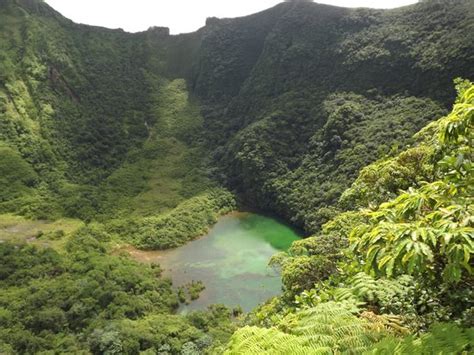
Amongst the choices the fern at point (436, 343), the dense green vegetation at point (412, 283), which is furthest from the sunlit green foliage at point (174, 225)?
the fern at point (436, 343)

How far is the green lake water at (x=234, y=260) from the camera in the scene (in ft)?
136

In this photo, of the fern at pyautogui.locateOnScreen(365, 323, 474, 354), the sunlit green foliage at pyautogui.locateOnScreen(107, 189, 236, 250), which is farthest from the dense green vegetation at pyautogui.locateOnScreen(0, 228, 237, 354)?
the fern at pyautogui.locateOnScreen(365, 323, 474, 354)

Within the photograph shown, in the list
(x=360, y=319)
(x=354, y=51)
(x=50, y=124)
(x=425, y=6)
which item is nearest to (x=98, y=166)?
(x=50, y=124)

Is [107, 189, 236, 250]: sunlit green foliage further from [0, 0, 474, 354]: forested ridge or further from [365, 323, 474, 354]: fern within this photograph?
[365, 323, 474, 354]: fern

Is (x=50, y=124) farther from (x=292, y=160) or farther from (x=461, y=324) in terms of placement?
(x=461, y=324)

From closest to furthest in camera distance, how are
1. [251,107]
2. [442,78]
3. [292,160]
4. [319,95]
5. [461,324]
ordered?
[461,324] < [442,78] < [292,160] < [319,95] < [251,107]

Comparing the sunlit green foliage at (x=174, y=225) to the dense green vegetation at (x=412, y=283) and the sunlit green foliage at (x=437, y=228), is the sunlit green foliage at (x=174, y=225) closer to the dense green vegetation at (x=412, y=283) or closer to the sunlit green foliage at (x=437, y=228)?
the dense green vegetation at (x=412, y=283)

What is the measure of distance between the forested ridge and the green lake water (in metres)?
1.79

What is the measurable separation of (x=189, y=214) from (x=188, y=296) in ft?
61.9

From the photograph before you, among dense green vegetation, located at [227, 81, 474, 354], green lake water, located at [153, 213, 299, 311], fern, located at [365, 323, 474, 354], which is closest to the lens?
dense green vegetation, located at [227, 81, 474, 354]

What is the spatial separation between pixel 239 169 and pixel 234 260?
2294 cm

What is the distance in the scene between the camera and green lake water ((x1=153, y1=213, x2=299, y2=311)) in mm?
41562

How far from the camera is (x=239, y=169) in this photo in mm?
69375

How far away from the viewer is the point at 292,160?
219ft
